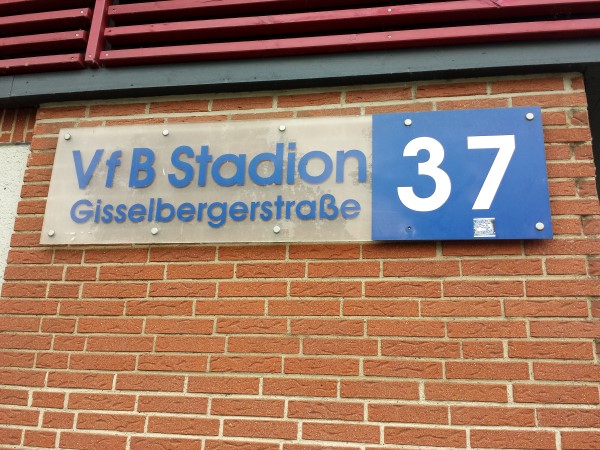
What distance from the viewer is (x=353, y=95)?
2.56 metres

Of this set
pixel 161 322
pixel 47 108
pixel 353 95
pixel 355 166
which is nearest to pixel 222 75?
pixel 353 95

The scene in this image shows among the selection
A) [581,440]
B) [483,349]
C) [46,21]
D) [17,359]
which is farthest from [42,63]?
[581,440]

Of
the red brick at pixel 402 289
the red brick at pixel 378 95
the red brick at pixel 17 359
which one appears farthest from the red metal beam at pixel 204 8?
the red brick at pixel 17 359

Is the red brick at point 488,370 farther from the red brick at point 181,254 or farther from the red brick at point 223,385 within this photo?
the red brick at point 181,254

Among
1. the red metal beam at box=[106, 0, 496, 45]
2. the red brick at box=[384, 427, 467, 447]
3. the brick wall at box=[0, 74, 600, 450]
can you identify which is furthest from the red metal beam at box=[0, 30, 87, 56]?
the red brick at box=[384, 427, 467, 447]

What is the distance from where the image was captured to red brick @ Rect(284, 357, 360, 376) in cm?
220

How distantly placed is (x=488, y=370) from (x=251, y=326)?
996 mm

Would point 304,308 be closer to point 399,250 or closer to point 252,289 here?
point 252,289

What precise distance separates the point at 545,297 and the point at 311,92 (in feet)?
4.63

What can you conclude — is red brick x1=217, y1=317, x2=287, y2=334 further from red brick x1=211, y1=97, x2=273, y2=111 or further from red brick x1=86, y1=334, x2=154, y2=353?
red brick x1=211, y1=97, x2=273, y2=111

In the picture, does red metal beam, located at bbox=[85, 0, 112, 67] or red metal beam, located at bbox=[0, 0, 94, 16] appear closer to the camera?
red metal beam, located at bbox=[85, 0, 112, 67]

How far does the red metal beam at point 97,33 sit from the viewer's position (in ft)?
8.99

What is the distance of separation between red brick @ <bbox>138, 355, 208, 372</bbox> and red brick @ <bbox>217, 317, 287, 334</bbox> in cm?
16

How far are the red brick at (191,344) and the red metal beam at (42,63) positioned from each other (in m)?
1.51
